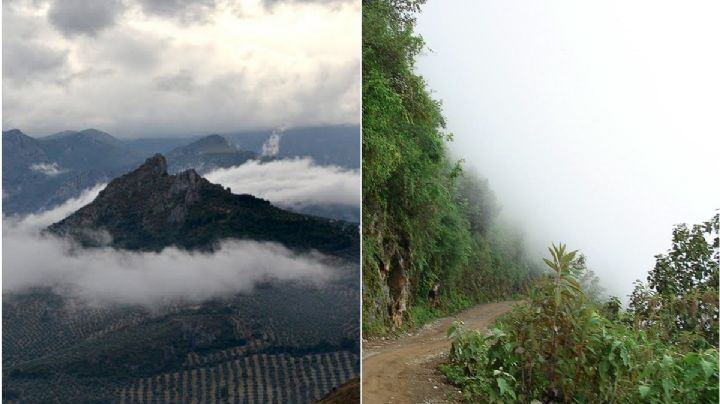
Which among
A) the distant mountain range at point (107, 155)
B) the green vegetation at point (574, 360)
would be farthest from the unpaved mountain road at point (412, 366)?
the distant mountain range at point (107, 155)

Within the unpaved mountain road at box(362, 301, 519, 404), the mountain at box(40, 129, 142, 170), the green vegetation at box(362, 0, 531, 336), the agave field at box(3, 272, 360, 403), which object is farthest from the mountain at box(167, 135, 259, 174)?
the green vegetation at box(362, 0, 531, 336)

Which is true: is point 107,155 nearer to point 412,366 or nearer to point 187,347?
point 187,347

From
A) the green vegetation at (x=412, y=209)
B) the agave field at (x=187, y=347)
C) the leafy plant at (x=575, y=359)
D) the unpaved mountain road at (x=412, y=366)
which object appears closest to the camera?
the agave field at (x=187, y=347)

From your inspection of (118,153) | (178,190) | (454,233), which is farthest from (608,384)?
(454,233)

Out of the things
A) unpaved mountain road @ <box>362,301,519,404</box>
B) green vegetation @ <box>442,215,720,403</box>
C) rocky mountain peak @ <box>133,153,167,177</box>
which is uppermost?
rocky mountain peak @ <box>133,153,167,177</box>

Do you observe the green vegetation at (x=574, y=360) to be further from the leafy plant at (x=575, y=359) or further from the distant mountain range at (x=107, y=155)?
the distant mountain range at (x=107, y=155)

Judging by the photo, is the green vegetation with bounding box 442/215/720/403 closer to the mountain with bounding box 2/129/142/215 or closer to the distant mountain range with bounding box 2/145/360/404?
the distant mountain range with bounding box 2/145/360/404
